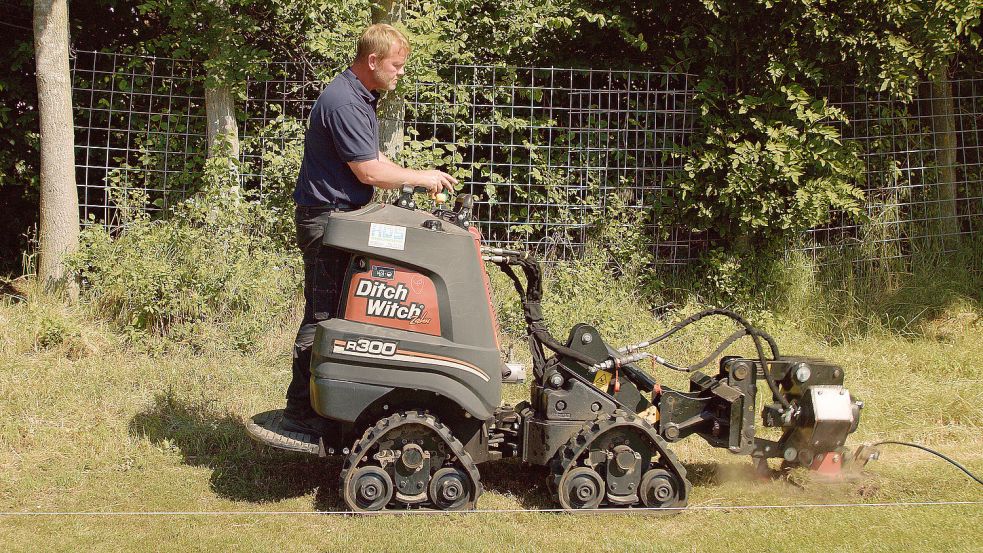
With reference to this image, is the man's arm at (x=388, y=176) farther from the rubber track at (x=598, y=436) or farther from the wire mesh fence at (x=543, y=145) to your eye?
the wire mesh fence at (x=543, y=145)

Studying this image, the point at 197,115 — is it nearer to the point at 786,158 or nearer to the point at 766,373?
the point at 786,158

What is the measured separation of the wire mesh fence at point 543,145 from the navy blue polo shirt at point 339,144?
3383 millimetres

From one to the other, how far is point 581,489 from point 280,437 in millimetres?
1526

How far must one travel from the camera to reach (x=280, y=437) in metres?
4.54

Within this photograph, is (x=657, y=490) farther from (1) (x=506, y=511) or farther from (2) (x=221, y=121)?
(2) (x=221, y=121)

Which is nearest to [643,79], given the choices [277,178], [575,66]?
[575,66]

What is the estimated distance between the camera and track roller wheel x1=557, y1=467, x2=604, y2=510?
14.5ft

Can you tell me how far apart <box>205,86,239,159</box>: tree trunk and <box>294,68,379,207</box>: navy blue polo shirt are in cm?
343

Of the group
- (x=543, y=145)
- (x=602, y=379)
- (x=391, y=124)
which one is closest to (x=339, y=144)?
(x=602, y=379)

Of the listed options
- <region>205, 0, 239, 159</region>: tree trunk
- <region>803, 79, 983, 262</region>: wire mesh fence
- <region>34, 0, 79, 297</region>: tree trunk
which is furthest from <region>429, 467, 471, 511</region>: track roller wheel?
<region>803, 79, 983, 262</region>: wire mesh fence

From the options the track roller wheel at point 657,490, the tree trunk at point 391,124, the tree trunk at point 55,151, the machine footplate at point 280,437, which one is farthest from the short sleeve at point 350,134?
the tree trunk at point 55,151

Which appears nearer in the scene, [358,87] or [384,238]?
[384,238]

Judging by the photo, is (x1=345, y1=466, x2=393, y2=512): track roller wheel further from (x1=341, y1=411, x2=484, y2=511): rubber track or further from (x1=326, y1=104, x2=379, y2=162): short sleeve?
(x1=326, y1=104, x2=379, y2=162): short sleeve

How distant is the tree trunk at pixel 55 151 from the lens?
7129mm
